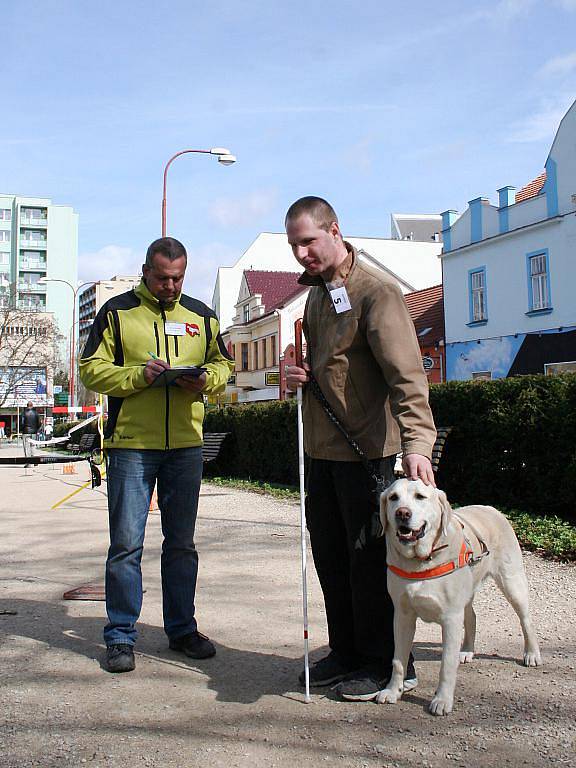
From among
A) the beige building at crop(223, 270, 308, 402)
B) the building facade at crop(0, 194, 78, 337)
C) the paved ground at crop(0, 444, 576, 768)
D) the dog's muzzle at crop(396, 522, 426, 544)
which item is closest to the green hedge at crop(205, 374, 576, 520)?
the paved ground at crop(0, 444, 576, 768)

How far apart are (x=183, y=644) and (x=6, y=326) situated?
5026cm

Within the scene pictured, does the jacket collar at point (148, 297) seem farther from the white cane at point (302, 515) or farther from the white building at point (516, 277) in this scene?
the white building at point (516, 277)

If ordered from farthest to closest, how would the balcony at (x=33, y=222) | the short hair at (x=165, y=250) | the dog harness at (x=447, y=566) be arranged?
the balcony at (x=33, y=222) < the short hair at (x=165, y=250) < the dog harness at (x=447, y=566)

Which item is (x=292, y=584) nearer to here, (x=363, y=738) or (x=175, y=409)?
(x=175, y=409)

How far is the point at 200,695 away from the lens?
363cm

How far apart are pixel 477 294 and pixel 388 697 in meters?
26.9

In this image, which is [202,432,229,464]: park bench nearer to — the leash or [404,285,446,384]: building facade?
the leash

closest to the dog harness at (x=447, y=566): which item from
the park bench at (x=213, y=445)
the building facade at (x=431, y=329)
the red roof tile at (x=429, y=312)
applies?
the park bench at (x=213, y=445)

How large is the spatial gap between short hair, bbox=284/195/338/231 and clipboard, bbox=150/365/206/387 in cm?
98

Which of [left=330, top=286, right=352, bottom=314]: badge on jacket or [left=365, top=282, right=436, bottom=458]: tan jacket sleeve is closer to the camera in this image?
[left=365, top=282, right=436, bottom=458]: tan jacket sleeve

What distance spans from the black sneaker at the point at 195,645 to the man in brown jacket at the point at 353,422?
2.37 feet

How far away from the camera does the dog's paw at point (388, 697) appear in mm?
3453

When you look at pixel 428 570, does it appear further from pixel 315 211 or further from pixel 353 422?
pixel 315 211

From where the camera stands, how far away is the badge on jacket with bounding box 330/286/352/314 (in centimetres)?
360
